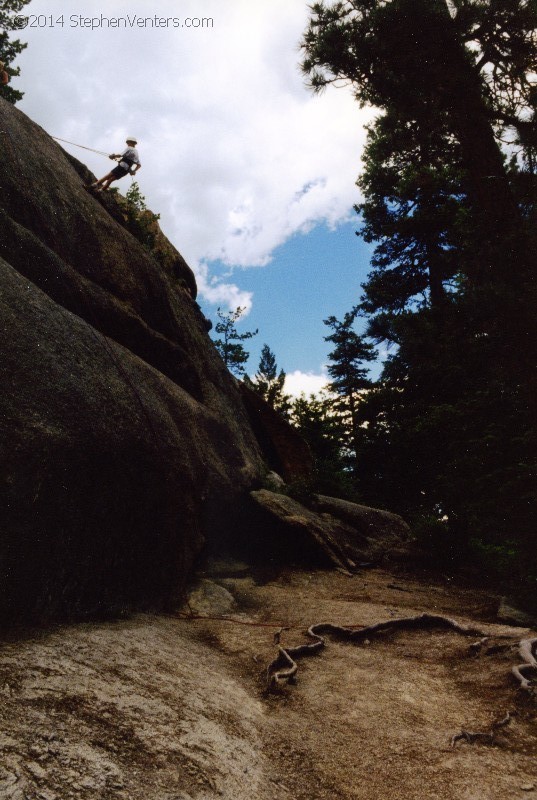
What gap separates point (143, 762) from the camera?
2.87 meters

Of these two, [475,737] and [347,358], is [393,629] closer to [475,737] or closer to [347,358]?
[475,737]

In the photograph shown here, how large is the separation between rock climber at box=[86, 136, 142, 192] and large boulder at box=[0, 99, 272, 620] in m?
0.46

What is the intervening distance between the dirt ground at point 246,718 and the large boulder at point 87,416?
658 millimetres

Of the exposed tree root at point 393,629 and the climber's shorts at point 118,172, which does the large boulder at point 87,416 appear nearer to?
the climber's shorts at point 118,172

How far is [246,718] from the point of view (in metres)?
4.00

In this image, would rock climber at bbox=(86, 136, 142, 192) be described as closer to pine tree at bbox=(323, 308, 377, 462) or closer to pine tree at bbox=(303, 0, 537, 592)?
pine tree at bbox=(303, 0, 537, 592)

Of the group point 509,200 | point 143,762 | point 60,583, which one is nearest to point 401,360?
point 509,200

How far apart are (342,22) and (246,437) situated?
944 centimetres

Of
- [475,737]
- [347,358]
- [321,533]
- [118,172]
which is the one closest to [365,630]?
[475,737]

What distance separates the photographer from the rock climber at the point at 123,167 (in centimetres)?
1071

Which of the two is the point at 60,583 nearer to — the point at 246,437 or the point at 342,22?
the point at 246,437

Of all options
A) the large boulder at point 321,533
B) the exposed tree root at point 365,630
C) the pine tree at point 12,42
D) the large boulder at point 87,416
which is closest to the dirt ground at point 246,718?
the exposed tree root at point 365,630

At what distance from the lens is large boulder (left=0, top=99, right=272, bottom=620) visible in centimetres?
445

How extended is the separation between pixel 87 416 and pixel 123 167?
833 centimetres
